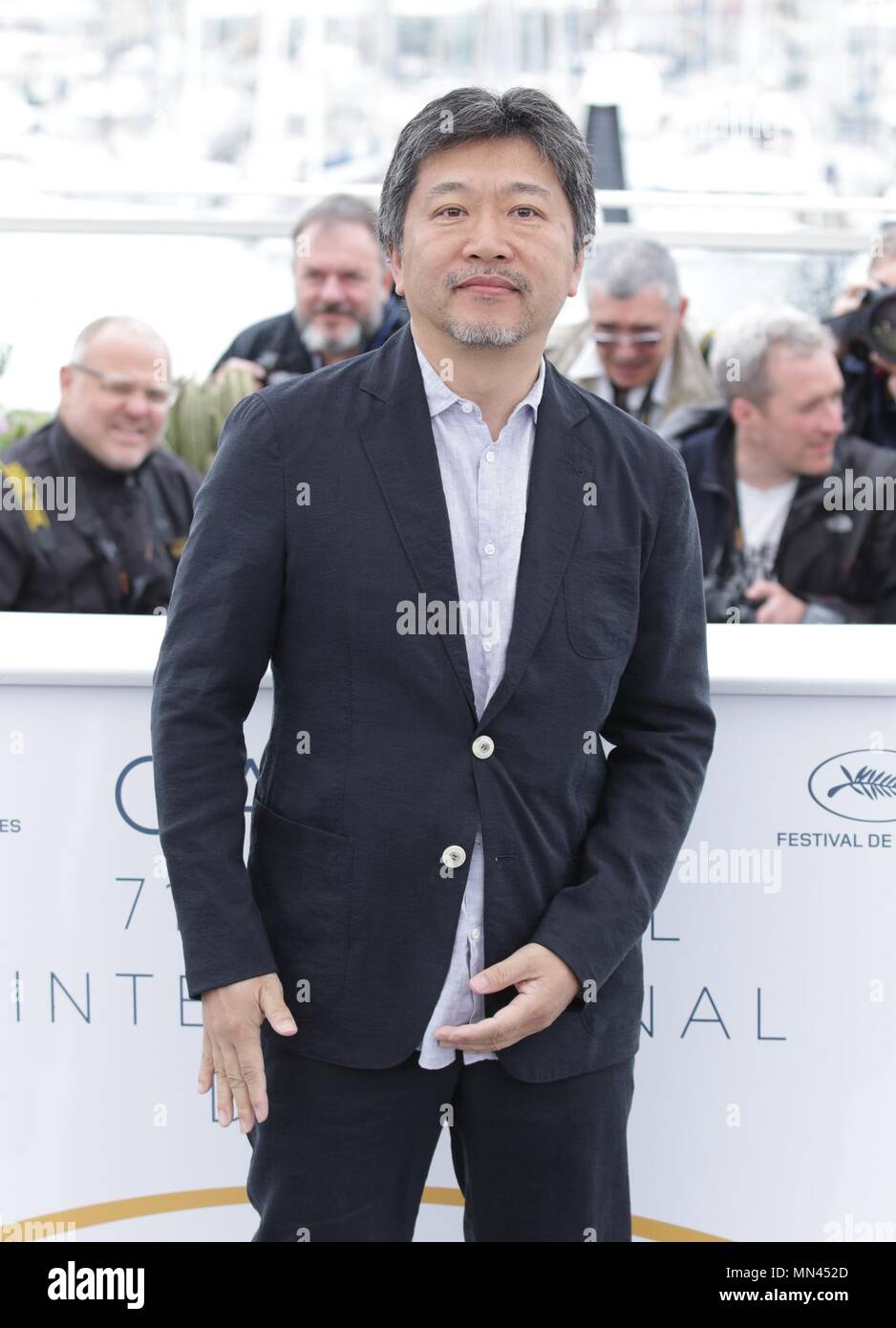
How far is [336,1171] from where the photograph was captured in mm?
1421

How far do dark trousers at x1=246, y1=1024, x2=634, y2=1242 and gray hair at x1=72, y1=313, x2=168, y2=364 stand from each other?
222cm

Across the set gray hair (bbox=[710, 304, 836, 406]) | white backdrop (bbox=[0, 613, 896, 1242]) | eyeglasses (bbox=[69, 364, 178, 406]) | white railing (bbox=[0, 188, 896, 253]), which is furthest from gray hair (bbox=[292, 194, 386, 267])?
white backdrop (bbox=[0, 613, 896, 1242])

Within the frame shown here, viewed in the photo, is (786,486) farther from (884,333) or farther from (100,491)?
(100,491)

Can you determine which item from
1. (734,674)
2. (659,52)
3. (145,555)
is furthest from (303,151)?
(734,674)

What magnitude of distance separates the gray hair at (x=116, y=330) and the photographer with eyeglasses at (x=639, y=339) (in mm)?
968

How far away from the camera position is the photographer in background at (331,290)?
135 inches

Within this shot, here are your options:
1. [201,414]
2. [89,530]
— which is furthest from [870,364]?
[89,530]

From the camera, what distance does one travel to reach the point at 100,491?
3131mm

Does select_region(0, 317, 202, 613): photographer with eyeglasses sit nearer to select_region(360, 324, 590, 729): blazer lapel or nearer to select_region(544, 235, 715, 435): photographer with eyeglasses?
select_region(544, 235, 715, 435): photographer with eyeglasses

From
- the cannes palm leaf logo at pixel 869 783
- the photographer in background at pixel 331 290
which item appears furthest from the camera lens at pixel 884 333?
the cannes palm leaf logo at pixel 869 783

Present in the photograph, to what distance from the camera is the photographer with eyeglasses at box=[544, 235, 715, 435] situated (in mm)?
3359
